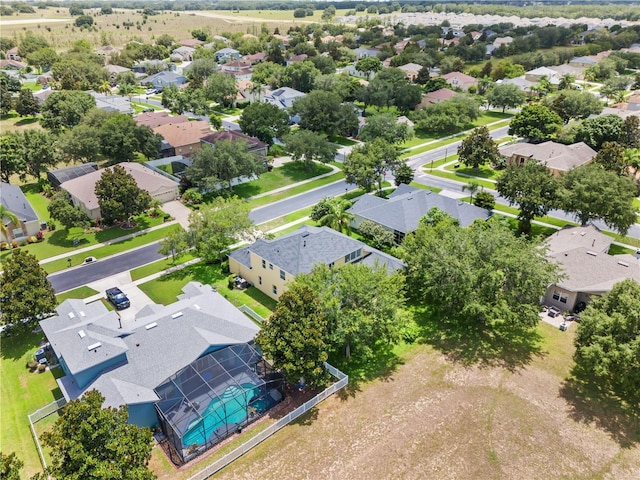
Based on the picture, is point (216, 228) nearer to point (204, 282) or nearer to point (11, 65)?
point (204, 282)

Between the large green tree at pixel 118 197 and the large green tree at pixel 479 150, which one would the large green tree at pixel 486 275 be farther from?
the large green tree at pixel 479 150

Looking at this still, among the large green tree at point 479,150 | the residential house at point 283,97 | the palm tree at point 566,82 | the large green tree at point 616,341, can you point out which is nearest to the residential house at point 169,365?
the large green tree at point 616,341

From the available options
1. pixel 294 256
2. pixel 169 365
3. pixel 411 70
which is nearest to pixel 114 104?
pixel 294 256

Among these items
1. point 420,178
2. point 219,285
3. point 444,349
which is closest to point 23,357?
point 219,285

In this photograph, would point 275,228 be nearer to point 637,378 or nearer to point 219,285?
point 219,285

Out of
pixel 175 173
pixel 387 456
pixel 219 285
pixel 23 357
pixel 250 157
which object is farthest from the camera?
pixel 175 173

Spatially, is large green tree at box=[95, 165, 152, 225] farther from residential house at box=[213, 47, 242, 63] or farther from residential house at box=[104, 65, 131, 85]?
residential house at box=[213, 47, 242, 63]

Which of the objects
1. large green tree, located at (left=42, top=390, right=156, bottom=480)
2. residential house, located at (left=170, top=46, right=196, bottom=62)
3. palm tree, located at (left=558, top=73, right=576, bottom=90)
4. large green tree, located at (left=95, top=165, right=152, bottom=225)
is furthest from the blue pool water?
residential house, located at (left=170, top=46, right=196, bottom=62)
